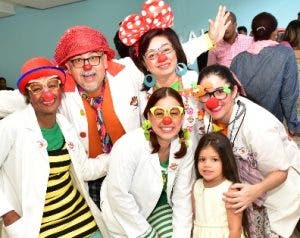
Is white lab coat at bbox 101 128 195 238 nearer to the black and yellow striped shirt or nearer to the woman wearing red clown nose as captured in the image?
the black and yellow striped shirt

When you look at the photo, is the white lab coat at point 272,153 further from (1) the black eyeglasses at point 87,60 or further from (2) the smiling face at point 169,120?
(1) the black eyeglasses at point 87,60

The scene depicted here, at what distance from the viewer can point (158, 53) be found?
2.60 meters

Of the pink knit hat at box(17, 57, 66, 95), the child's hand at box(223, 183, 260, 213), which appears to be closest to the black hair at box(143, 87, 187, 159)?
the child's hand at box(223, 183, 260, 213)

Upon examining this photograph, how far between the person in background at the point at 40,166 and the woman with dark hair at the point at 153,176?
23 cm

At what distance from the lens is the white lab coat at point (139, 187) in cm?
241

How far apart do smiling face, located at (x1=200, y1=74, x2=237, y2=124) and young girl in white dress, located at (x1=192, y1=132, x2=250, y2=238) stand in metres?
0.14

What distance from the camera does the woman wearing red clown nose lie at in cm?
261

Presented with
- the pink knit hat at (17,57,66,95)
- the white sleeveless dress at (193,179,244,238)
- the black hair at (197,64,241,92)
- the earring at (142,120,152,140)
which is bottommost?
the white sleeveless dress at (193,179,244,238)

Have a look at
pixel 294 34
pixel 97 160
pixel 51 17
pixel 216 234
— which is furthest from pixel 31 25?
pixel 216 234

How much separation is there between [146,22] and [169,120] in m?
0.81

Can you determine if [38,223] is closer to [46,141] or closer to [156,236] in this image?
[46,141]

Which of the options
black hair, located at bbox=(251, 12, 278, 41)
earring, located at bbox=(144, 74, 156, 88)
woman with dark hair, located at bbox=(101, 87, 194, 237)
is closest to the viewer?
woman with dark hair, located at bbox=(101, 87, 194, 237)

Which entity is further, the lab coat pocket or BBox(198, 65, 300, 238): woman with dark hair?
BBox(198, 65, 300, 238): woman with dark hair

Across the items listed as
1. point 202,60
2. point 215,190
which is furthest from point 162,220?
point 202,60
